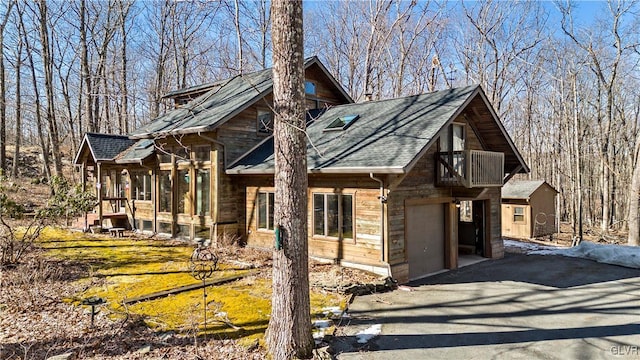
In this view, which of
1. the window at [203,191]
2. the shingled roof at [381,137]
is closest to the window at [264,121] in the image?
the shingled roof at [381,137]

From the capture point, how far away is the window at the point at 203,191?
46.0 ft

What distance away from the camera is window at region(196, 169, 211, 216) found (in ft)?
46.0

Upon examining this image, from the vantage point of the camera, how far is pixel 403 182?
1050 centimetres

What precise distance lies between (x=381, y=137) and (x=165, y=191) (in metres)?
9.15

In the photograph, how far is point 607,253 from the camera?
44.3 ft

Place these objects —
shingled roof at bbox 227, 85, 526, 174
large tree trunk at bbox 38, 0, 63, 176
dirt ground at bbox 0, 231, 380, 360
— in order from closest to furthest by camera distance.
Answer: dirt ground at bbox 0, 231, 380, 360 < shingled roof at bbox 227, 85, 526, 174 < large tree trunk at bbox 38, 0, 63, 176

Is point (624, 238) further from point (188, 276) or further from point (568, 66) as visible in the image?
point (188, 276)

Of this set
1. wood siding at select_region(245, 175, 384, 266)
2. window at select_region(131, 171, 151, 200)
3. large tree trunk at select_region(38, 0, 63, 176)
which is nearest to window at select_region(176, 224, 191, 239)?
window at select_region(131, 171, 151, 200)

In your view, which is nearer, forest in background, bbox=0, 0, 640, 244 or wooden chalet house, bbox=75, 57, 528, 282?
wooden chalet house, bbox=75, 57, 528, 282

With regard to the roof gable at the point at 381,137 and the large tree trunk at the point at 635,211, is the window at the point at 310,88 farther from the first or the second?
the large tree trunk at the point at 635,211

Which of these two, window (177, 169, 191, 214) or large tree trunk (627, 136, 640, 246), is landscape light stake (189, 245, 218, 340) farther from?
large tree trunk (627, 136, 640, 246)

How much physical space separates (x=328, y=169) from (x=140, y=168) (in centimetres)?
1024

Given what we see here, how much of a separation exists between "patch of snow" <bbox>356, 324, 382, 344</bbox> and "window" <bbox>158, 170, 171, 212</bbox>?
11025 mm

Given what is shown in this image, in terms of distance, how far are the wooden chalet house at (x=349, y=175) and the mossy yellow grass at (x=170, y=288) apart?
2.09 m
